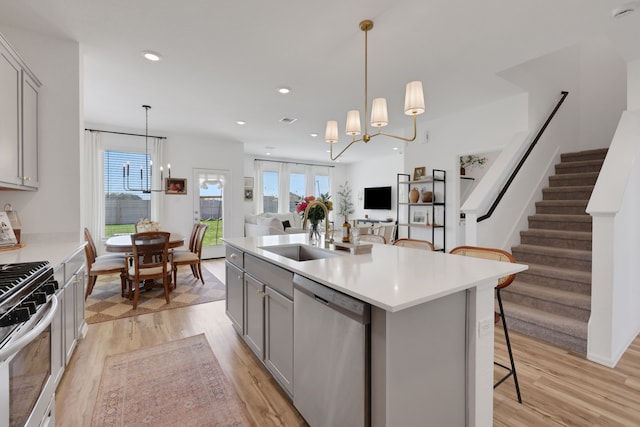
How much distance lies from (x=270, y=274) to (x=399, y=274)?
887 mm

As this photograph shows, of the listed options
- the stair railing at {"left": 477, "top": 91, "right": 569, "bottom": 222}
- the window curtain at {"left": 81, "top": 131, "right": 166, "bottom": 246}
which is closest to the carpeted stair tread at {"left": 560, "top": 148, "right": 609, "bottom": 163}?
the stair railing at {"left": 477, "top": 91, "right": 569, "bottom": 222}

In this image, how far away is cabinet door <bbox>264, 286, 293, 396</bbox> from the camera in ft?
5.89

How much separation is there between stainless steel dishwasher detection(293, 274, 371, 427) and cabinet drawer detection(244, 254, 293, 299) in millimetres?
103

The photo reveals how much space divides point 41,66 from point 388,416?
3.70m

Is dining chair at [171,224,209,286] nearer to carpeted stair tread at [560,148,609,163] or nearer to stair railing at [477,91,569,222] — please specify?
stair railing at [477,91,569,222]

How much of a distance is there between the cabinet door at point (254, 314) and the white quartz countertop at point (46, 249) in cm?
121

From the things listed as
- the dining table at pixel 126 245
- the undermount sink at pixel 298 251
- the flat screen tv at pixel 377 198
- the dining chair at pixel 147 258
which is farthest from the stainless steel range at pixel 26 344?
the flat screen tv at pixel 377 198

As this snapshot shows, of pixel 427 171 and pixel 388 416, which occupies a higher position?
pixel 427 171

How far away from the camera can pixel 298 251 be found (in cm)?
259

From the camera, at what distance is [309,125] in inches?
216

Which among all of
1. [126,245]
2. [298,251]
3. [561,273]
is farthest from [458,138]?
[126,245]

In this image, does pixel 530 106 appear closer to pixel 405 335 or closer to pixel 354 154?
pixel 405 335

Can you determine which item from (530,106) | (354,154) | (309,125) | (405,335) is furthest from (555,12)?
(354,154)

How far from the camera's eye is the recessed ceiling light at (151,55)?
113 inches
